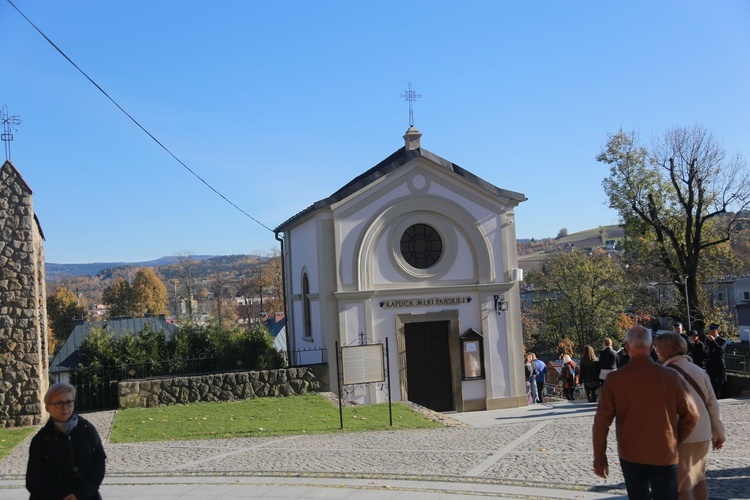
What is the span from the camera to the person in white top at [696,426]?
221 inches

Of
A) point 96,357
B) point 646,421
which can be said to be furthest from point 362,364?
point 646,421

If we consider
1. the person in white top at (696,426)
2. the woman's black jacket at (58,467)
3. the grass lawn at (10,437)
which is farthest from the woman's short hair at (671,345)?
the grass lawn at (10,437)

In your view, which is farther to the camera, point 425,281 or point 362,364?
point 425,281

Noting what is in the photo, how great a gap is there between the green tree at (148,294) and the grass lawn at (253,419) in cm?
7406

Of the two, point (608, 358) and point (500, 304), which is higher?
point (500, 304)

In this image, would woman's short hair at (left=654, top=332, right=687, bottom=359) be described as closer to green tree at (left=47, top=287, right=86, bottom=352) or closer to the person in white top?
the person in white top

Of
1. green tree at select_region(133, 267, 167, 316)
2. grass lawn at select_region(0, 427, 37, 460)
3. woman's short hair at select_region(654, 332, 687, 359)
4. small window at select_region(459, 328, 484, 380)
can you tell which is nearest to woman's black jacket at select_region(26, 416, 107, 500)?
woman's short hair at select_region(654, 332, 687, 359)

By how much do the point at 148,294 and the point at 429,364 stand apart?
77673 millimetres

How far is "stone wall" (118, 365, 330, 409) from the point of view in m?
18.4

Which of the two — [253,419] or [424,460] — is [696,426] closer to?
[424,460]

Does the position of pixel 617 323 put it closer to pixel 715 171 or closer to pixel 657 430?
pixel 715 171

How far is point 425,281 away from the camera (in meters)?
21.0

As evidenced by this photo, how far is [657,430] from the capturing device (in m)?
5.22

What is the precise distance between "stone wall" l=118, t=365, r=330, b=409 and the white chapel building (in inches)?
29.6
